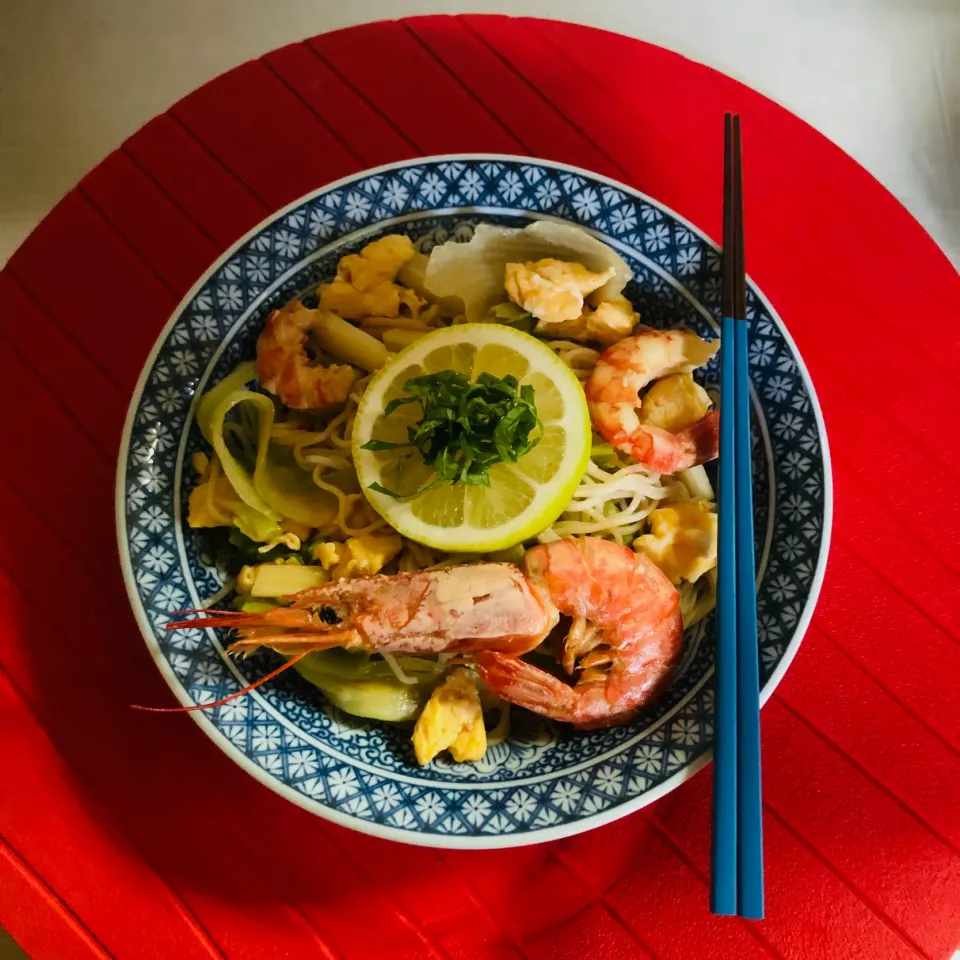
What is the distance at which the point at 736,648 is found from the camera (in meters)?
1.64

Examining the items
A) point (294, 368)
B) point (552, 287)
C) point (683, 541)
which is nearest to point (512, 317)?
point (552, 287)

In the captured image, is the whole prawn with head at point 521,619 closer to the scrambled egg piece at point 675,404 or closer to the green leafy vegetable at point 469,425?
the green leafy vegetable at point 469,425

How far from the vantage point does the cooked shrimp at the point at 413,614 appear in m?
1.71

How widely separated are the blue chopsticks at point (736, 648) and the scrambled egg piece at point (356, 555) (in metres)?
0.72

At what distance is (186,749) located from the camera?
1.99 meters

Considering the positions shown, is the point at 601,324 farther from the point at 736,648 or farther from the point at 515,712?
the point at 515,712

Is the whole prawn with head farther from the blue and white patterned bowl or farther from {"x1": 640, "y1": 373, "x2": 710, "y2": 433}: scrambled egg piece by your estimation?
{"x1": 640, "y1": 373, "x2": 710, "y2": 433}: scrambled egg piece

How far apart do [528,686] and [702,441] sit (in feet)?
2.21

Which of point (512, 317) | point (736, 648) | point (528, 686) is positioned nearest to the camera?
point (736, 648)

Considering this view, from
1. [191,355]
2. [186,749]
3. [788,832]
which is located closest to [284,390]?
[191,355]

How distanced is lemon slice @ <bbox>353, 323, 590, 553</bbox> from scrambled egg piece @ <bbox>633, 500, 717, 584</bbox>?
260mm

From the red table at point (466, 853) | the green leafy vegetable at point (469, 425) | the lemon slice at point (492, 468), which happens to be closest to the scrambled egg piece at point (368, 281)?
the lemon slice at point (492, 468)

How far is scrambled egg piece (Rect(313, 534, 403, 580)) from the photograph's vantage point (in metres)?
1.82

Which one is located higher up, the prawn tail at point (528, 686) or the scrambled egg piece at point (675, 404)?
the scrambled egg piece at point (675, 404)
